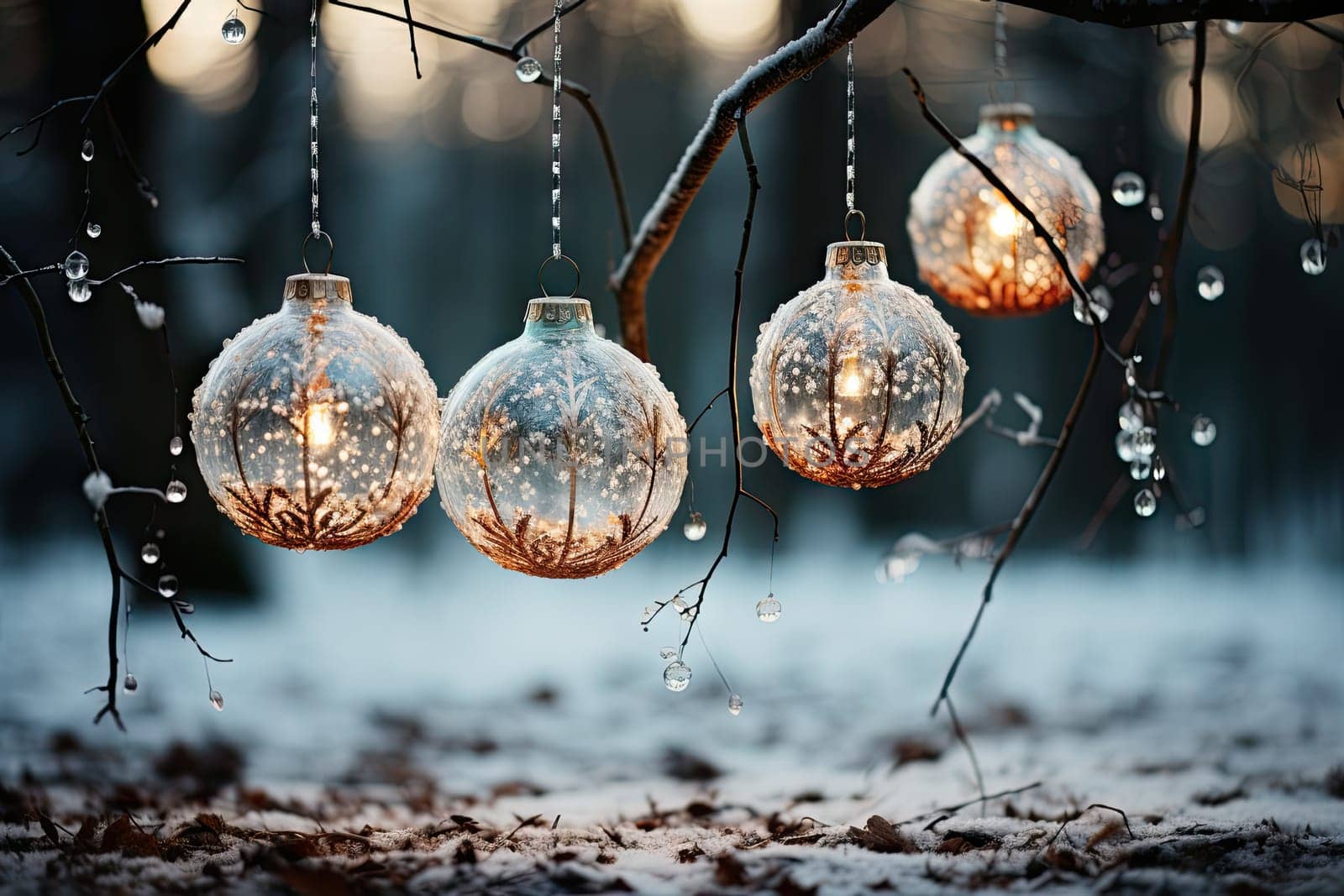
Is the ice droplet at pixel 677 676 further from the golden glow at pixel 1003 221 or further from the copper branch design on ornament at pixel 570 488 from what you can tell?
the golden glow at pixel 1003 221

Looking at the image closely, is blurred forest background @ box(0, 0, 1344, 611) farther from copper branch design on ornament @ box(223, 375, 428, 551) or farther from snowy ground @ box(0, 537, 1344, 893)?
copper branch design on ornament @ box(223, 375, 428, 551)

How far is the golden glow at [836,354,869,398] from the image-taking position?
167cm

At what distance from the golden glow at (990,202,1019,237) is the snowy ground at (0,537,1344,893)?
1075mm

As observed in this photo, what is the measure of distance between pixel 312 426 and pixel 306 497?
0.32 ft

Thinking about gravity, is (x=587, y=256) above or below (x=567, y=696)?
above

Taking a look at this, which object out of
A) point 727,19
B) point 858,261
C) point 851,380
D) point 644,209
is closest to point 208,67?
point 644,209

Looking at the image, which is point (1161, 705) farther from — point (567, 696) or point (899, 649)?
point (567, 696)

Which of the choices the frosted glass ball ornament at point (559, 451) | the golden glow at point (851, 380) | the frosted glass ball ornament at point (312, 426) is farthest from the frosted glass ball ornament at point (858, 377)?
the frosted glass ball ornament at point (312, 426)

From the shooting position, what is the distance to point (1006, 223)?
2.17m

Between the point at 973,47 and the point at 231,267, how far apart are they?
3319 mm

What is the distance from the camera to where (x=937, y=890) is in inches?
73.3

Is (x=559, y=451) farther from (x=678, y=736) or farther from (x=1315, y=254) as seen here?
(x=678, y=736)

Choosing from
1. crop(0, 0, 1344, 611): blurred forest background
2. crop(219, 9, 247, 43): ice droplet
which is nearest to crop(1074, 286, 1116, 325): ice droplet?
crop(219, 9, 247, 43): ice droplet

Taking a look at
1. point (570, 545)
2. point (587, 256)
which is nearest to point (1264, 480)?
point (587, 256)
